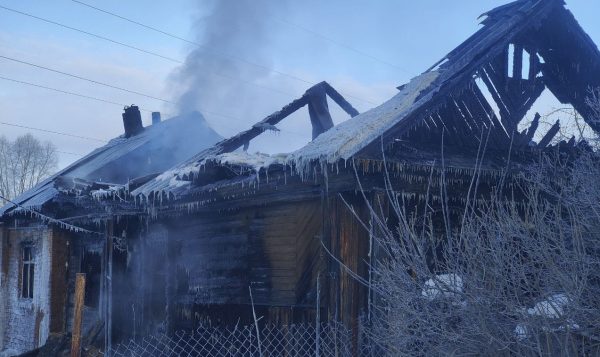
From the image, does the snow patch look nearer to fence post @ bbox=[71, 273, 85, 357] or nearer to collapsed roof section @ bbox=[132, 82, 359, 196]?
collapsed roof section @ bbox=[132, 82, 359, 196]

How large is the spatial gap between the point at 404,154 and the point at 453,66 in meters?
1.52

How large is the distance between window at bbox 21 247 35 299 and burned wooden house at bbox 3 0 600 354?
6067 mm

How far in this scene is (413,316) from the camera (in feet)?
15.5

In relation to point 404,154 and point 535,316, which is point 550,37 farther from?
point 535,316

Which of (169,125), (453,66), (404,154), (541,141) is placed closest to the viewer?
(404,154)

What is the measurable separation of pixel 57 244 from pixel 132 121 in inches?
292

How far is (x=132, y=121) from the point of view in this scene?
2127 centimetres

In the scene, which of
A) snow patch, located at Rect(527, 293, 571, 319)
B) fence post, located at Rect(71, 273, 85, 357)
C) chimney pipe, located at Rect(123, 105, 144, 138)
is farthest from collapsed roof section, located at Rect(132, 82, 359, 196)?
chimney pipe, located at Rect(123, 105, 144, 138)

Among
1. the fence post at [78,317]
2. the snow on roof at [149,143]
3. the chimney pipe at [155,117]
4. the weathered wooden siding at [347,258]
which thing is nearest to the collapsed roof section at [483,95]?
the weathered wooden siding at [347,258]

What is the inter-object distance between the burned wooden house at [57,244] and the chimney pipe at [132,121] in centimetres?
224

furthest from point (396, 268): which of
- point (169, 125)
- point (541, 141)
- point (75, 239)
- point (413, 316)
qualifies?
point (169, 125)

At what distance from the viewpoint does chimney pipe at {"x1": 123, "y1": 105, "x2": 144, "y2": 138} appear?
832 inches

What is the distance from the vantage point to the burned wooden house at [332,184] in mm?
7137

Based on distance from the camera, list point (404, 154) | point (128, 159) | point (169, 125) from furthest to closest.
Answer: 1. point (169, 125)
2. point (128, 159)
3. point (404, 154)
